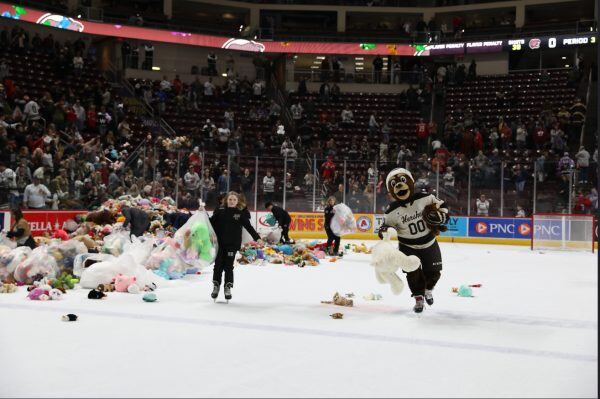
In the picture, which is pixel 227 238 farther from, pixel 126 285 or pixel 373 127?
pixel 373 127

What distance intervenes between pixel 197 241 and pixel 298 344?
4.82 metres

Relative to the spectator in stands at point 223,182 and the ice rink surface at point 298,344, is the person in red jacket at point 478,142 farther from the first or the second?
the ice rink surface at point 298,344

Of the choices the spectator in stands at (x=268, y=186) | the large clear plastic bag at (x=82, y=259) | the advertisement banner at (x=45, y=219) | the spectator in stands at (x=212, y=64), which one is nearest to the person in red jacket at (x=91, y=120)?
the spectator in stands at (x=268, y=186)

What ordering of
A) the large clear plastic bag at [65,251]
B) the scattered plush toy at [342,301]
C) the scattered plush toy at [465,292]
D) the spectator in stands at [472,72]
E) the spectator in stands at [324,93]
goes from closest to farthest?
1. the scattered plush toy at [342,301]
2. the scattered plush toy at [465,292]
3. the large clear plastic bag at [65,251]
4. the spectator in stands at [324,93]
5. the spectator in stands at [472,72]

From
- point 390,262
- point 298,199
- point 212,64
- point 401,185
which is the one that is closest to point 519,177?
point 298,199

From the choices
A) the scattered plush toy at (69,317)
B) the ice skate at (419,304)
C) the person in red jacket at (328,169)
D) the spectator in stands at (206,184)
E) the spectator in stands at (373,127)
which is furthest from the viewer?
the spectator in stands at (373,127)

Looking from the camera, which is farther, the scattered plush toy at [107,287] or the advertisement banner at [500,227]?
the advertisement banner at [500,227]

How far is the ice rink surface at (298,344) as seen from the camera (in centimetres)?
520

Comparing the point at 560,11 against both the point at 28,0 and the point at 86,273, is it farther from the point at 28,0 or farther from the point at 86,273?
the point at 86,273

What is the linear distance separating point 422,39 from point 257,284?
27009mm

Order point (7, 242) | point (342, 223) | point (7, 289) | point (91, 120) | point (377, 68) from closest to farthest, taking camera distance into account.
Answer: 1. point (7, 289)
2. point (7, 242)
3. point (342, 223)
4. point (91, 120)
5. point (377, 68)

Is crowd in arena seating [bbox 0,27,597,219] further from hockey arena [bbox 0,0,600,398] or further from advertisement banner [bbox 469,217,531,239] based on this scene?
advertisement banner [bbox 469,217,531,239]

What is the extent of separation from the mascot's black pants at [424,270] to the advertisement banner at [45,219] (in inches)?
422

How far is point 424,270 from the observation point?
29.3ft
